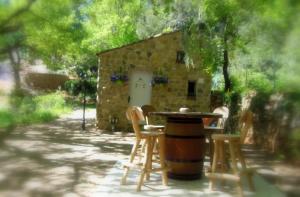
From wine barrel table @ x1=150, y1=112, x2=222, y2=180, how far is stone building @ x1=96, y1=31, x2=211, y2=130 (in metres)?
6.59

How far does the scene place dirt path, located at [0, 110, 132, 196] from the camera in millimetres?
1420

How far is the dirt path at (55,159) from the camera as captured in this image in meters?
1.42

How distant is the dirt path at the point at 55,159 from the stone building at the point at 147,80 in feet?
3.59

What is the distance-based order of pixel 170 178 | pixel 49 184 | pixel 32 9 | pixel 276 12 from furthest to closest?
1. pixel 170 178
2. pixel 49 184
3. pixel 276 12
4. pixel 32 9

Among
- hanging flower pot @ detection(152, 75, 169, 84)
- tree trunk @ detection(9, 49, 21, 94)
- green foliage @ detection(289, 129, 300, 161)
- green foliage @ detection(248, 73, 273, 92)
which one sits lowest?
green foliage @ detection(289, 129, 300, 161)

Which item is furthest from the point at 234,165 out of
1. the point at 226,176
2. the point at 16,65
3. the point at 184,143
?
the point at 16,65

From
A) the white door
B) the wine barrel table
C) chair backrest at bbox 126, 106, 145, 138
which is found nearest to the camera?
chair backrest at bbox 126, 106, 145, 138

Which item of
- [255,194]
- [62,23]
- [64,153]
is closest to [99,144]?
[64,153]

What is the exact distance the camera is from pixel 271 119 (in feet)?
24.4

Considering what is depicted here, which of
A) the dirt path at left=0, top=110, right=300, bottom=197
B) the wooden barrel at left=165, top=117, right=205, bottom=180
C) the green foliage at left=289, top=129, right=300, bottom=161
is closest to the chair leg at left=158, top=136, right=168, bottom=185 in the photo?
the wooden barrel at left=165, top=117, right=205, bottom=180

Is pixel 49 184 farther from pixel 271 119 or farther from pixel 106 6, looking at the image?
pixel 106 6

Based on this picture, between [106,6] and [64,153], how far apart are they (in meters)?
14.7

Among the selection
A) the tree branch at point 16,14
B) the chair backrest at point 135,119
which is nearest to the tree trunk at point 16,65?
the tree branch at point 16,14

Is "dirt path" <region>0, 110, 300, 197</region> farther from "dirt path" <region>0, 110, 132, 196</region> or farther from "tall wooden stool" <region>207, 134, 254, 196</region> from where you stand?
"tall wooden stool" <region>207, 134, 254, 196</region>
